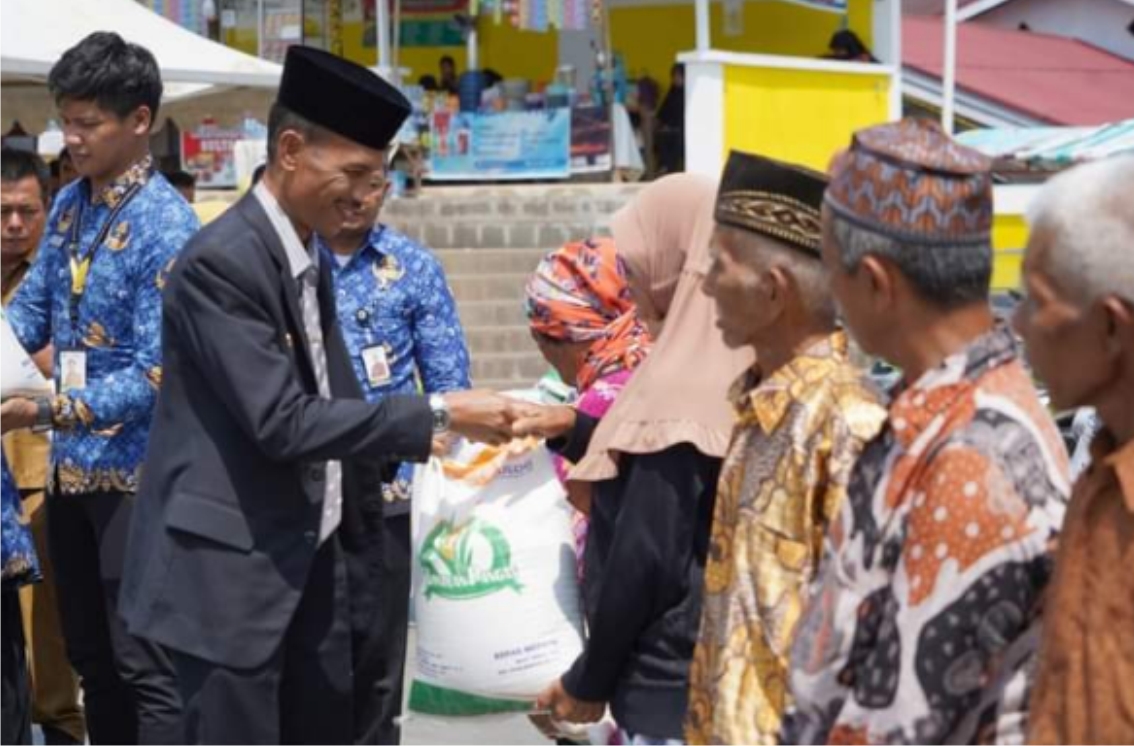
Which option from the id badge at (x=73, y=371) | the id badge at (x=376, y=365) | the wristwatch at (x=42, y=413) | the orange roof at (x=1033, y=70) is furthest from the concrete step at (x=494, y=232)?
the wristwatch at (x=42, y=413)

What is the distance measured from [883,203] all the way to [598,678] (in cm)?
129

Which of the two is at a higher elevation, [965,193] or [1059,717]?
[965,193]

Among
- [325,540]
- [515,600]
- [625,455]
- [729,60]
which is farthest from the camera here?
[729,60]

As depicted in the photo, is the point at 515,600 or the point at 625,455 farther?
the point at 515,600

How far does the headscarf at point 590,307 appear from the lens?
4.68 metres

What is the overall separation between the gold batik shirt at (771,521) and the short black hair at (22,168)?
3.87 m

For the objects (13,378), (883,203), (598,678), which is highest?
(883,203)

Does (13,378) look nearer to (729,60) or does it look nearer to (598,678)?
(598,678)

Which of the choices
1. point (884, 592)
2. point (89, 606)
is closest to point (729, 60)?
point (89, 606)

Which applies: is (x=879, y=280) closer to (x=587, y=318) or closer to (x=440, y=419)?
(x=440, y=419)

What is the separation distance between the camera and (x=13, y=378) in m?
4.79

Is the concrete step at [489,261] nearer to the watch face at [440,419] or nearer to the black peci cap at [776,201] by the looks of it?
the watch face at [440,419]

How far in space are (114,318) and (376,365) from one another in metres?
0.95

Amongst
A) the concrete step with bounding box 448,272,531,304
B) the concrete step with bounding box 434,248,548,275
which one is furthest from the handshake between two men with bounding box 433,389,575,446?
the concrete step with bounding box 434,248,548,275
